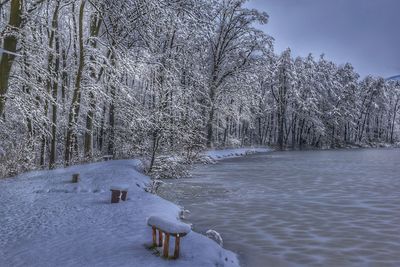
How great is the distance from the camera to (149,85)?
21.1m

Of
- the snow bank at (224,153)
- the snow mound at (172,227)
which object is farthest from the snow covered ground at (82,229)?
the snow bank at (224,153)

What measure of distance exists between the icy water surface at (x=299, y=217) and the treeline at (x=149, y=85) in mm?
4383

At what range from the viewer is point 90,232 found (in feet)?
25.2

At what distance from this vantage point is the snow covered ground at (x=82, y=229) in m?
6.37

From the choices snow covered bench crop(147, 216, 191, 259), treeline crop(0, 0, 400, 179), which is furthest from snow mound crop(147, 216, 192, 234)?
treeline crop(0, 0, 400, 179)

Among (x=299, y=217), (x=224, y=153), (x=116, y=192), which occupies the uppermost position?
(x=224, y=153)

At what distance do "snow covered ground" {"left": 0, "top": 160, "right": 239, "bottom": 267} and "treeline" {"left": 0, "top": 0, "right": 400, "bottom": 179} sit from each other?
6.40ft

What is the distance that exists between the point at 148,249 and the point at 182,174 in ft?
40.8

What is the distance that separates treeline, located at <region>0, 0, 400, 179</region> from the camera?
39.5 feet

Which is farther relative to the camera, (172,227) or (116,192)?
(116,192)

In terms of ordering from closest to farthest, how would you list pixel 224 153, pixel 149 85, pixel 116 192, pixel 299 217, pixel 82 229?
pixel 82 229 < pixel 116 192 < pixel 299 217 < pixel 149 85 < pixel 224 153

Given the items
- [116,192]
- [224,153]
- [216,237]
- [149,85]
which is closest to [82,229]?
[116,192]

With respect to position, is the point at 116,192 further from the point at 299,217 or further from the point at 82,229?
the point at 299,217

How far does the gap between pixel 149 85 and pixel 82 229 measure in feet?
45.4
